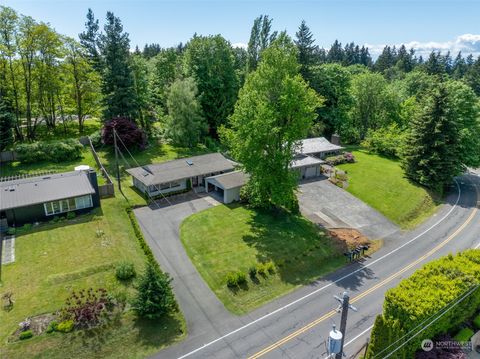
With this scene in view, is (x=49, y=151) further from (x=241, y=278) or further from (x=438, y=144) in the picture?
(x=438, y=144)

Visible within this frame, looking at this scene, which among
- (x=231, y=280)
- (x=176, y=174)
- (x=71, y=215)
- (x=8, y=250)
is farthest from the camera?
(x=176, y=174)

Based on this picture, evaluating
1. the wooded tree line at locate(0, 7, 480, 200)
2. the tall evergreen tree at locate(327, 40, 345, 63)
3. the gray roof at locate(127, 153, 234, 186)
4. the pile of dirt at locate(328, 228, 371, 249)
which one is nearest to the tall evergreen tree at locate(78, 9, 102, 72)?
the wooded tree line at locate(0, 7, 480, 200)

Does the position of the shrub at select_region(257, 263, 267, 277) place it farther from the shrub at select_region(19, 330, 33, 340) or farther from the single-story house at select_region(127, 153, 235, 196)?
the shrub at select_region(19, 330, 33, 340)

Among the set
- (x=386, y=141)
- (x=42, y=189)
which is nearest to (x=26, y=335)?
(x=42, y=189)

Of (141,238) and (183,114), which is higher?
(183,114)

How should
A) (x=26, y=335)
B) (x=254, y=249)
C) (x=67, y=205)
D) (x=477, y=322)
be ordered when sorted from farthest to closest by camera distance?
1. (x=67, y=205)
2. (x=254, y=249)
3. (x=477, y=322)
4. (x=26, y=335)

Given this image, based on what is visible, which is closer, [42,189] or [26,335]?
[26,335]
